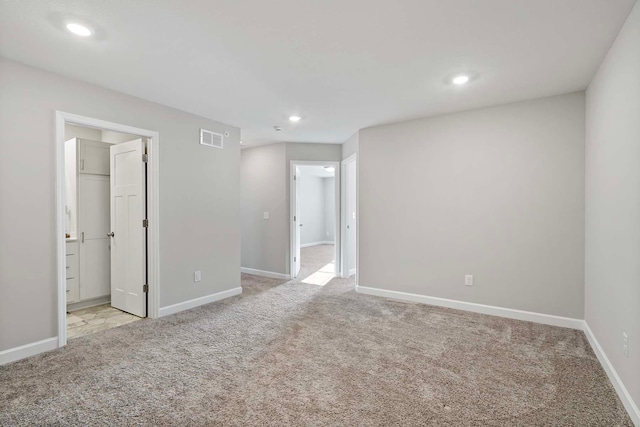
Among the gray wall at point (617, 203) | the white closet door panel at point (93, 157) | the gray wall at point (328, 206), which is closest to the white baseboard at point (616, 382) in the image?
the gray wall at point (617, 203)

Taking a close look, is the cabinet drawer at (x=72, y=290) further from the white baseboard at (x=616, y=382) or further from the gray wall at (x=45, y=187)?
the white baseboard at (x=616, y=382)

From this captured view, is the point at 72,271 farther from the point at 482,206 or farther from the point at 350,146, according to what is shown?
the point at 482,206

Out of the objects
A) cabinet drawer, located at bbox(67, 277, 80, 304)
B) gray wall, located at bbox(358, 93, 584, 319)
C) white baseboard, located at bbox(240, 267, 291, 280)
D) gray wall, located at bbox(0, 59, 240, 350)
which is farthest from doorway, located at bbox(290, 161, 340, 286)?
cabinet drawer, located at bbox(67, 277, 80, 304)

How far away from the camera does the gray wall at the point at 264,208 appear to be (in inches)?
222

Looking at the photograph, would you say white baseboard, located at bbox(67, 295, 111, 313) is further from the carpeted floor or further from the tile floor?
the carpeted floor

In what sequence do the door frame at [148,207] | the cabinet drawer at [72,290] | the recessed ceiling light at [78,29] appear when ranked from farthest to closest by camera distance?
the cabinet drawer at [72,290], the door frame at [148,207], the recessed ceiling light at [78,29]

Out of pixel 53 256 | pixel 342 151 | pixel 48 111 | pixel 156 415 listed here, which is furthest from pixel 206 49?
pixel 342 151

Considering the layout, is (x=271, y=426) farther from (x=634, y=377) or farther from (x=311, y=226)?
(x=311, y=226)

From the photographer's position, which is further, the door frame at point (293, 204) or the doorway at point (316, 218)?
the doorway at point (316, 218)

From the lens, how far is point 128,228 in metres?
3.80

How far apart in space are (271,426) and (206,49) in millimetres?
2626

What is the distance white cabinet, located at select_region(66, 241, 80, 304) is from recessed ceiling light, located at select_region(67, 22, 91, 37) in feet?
9.12

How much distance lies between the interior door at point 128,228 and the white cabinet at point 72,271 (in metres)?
0.39

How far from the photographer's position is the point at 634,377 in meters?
1.88
